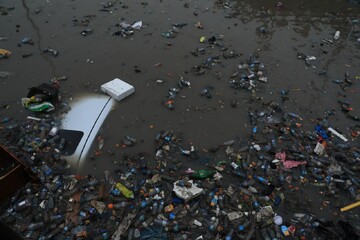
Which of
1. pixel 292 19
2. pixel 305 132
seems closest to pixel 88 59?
pixel 305 132

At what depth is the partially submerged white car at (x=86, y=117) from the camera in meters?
5.68

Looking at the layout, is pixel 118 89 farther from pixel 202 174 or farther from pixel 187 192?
pixel 187 192

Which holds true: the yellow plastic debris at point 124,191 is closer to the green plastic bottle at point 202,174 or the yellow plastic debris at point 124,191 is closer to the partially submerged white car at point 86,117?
the partially submerged white car at point 86,117

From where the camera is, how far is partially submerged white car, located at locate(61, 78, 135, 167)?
5678 mm

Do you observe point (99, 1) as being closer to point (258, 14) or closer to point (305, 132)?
point (258, 14)

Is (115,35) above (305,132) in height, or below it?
above

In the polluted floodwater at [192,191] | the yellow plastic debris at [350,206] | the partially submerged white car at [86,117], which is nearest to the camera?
the polluted floodwater at [192,191]

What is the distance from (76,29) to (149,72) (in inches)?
128

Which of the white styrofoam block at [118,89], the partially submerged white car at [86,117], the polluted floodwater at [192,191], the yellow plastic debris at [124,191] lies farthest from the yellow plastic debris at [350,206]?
the white styrofoam block at [118,89]

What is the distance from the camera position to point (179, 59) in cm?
825

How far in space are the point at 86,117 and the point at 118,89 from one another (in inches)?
38.9

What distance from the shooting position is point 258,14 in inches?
420

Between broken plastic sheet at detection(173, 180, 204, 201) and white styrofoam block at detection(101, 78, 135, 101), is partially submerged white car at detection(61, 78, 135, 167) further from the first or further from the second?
broken plastic sheet at detection(173, 180, 204, 201)

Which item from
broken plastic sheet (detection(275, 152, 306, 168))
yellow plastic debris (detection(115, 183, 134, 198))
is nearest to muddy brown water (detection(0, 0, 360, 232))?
yellow plastic debris (detection(115, 183, 134, 198))
